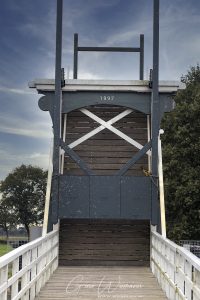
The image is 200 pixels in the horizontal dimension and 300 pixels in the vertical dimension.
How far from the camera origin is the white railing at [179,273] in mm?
7453

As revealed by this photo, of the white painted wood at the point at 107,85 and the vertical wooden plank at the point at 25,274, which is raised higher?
the white painted wood at the point at 107,85

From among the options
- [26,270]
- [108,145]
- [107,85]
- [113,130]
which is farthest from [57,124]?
[26,270]

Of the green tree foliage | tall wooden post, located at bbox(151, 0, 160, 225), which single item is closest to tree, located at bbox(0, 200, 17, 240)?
the green tree foliage

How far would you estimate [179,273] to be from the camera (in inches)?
358

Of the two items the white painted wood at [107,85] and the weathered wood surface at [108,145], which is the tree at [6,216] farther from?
the white painted wood at [107,85]

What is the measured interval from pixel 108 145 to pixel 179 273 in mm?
9002

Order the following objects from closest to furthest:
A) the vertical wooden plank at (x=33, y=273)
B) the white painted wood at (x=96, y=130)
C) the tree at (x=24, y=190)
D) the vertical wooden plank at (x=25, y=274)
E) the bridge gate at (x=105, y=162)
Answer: the vertical wooden plank at (x=25, y=274) → the vertical wooden plank at (x=33, y=273) → the bridge gate at (x=105, y=162) → the white painted wood at (x=96, y=130) → the tree at (x=24, y=190)

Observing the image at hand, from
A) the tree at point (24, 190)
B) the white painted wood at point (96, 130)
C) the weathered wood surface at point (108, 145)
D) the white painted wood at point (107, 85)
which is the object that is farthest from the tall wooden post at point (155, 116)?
the tree at point (24, 190)

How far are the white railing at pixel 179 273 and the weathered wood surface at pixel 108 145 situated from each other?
5.44 metres

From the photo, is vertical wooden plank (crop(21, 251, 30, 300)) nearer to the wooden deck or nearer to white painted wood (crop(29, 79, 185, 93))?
the wooden deck

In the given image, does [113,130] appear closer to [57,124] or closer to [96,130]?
[96,130]

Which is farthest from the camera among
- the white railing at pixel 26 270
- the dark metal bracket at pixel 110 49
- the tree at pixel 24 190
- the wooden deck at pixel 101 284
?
the tree at pixel 24 190

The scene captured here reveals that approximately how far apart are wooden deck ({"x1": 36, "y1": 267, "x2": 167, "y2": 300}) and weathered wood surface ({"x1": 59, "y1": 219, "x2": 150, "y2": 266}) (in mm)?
912

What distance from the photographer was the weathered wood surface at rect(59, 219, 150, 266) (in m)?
17.0
